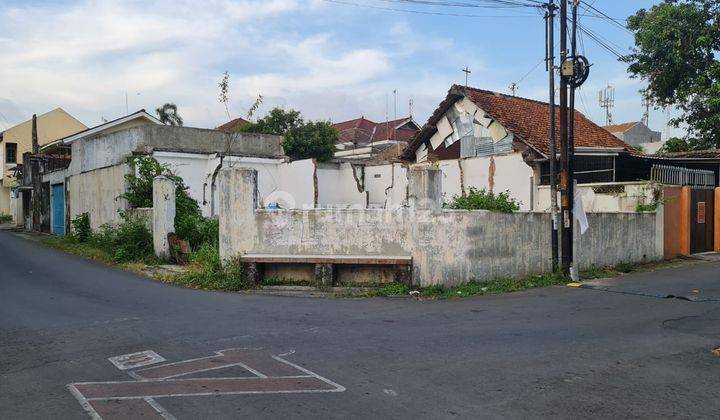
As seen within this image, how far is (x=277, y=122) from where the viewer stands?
126ft

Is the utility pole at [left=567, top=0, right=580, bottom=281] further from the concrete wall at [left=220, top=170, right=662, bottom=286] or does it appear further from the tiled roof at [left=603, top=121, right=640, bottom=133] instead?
the tiled roof at [left=603, top=121, right=640, bottom=133]

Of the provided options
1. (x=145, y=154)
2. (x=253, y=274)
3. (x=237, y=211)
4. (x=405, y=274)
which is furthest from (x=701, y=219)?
(x=145, y=154)

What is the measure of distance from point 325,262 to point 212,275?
264 cm

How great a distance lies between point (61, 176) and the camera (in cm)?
2684

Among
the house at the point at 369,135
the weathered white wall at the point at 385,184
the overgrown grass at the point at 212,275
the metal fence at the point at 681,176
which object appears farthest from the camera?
the house at the point at 369,135

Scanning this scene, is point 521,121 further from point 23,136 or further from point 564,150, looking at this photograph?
point 23,136

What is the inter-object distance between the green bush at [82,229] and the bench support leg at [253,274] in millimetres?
12274

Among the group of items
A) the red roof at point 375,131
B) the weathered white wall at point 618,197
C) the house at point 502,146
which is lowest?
the weathered white wall at point 618,197

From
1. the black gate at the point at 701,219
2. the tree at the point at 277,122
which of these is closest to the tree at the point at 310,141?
the tree at the point at 277,122

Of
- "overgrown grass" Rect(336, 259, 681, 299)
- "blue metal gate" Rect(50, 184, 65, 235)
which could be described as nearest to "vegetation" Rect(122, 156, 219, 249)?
"overgrown grass" Rect(336, 259, 681, 299)

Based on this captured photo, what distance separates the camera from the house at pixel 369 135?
4366 cm

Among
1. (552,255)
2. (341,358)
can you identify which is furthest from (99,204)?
(341,358)

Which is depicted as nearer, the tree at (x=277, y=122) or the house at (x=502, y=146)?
the house at (x=502, y=146)

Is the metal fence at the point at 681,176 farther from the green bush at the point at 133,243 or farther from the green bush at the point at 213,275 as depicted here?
the green bush at the point at 133,243
